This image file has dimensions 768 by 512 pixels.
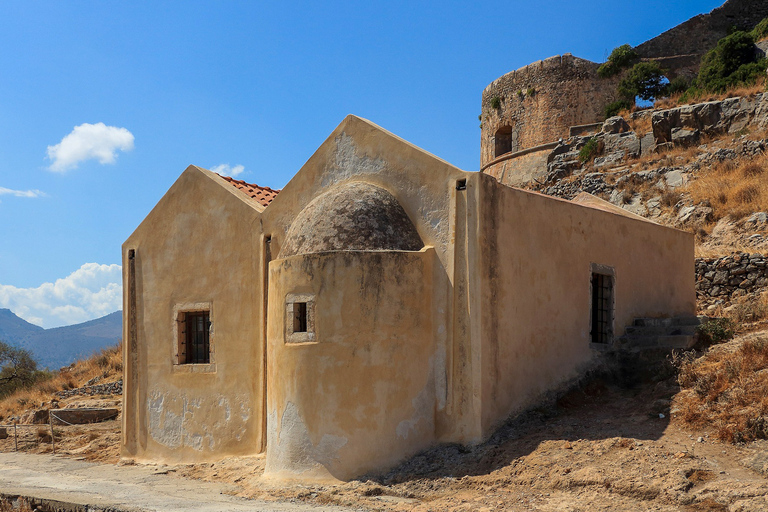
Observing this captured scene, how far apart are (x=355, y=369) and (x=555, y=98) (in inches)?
901

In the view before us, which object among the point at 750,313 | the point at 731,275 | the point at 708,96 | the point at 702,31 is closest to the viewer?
the point at 750,313

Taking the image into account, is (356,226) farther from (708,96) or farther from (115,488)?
(708,96)

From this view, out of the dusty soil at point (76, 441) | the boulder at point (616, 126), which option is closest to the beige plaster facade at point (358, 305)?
the dusty soil at point (76, 441)

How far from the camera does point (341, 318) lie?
29.6 ft

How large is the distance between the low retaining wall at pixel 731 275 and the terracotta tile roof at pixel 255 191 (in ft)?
32.8

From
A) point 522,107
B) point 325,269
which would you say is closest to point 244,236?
point 325,269

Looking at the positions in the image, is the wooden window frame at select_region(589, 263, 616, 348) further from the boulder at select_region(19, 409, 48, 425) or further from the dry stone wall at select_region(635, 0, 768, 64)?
the dry stone wall at select_region(635, 0, 768, 64)

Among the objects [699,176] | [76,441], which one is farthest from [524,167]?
[76,441]

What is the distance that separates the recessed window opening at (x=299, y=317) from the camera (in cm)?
934

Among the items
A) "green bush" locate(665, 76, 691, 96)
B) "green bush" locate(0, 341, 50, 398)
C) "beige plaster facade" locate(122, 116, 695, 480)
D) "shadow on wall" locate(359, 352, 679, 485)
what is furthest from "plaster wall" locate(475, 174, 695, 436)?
"green bush" locate(0, 341, 50, 398)

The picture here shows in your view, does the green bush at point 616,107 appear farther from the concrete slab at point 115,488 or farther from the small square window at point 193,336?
the concrete slab at point 115,488

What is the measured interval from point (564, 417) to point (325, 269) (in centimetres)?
394

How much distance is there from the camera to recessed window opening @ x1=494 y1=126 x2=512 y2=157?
31453mm

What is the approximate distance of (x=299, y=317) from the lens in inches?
368
